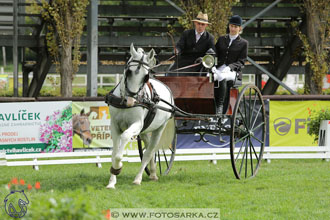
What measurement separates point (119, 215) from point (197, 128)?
3.47 meters

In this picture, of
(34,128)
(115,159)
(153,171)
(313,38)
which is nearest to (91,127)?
(34,128)

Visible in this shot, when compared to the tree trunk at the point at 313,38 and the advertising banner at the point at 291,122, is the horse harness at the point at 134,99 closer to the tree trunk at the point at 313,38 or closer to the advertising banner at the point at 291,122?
the advertising banner at the point at 291,122

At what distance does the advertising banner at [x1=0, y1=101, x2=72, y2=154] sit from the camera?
13.8 m

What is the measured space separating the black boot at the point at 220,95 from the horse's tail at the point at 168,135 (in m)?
0.75

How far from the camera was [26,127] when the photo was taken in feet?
45.5

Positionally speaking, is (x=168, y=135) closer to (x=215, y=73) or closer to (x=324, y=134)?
(x=215, y=73)

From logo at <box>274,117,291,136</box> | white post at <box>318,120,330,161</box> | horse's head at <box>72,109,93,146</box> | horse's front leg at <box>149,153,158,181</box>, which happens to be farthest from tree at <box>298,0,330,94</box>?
horse's front leg at <box>149,153,158,181</box>

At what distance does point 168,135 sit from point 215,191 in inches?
70.3

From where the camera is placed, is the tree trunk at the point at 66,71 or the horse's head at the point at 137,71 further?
the tree trunk at the point at 66,71

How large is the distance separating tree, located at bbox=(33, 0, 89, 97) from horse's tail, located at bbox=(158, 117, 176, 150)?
26.3ft

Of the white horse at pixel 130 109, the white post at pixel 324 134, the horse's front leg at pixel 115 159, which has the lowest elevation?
the white post at pixel 324 134

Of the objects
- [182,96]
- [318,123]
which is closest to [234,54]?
[182,96]

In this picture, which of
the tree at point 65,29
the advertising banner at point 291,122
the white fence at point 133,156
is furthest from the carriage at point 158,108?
the tree at point 65,29

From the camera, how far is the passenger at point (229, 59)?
9.87 metres
